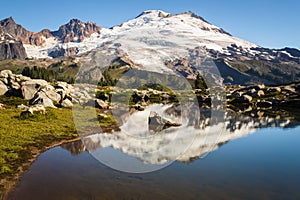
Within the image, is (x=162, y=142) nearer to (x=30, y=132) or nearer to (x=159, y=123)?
(x=159, y=123)

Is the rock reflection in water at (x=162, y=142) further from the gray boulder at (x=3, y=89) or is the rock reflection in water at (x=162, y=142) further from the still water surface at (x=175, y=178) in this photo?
the gray boulder at (x=3, y=89)

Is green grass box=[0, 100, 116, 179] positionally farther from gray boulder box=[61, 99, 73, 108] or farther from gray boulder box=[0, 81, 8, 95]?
gray boulder box=[0, 81, 8, 95]

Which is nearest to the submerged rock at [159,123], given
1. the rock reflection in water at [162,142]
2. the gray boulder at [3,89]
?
the rock reflection in water at [162,142]

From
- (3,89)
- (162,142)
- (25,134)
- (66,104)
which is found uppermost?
(3,89)

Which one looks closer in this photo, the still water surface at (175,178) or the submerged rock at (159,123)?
the still water surface at (175,178)

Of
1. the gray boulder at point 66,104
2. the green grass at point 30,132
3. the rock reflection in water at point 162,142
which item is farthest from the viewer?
the gray boulder at point 66,104

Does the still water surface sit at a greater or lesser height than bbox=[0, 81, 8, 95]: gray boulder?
lesser

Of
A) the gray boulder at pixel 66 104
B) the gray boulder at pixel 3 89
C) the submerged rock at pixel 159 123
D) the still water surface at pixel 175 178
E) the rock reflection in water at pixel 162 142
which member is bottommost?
the still water surface at pixel 175 178

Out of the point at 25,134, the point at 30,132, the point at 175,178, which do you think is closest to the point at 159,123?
the point at 30,132

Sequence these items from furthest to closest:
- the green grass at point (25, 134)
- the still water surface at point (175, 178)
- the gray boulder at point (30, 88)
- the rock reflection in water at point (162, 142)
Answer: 1. the gray boulder at point (30, 88)
2. the rock reflection in water at point (162, 142)
3. the green grass at point (25, 134)
4. the still water surface at point (175, 178)

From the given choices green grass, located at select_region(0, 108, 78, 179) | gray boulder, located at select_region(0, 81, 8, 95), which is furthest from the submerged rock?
gray boulder, located at select_region(0, 81, 8, 95)

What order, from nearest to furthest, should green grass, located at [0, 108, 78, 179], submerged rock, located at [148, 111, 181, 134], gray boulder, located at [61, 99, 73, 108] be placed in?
1. green grass, located at [0, 108, 78, 179]
2. submerged rock, located at [148, 111, 181, 134]
3. gray boulder, located at [61, 99, 73, 108]

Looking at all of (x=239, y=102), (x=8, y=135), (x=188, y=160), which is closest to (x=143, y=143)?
(x=188, y=160)

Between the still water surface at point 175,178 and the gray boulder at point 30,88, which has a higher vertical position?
the gray boulder at point 30,88
